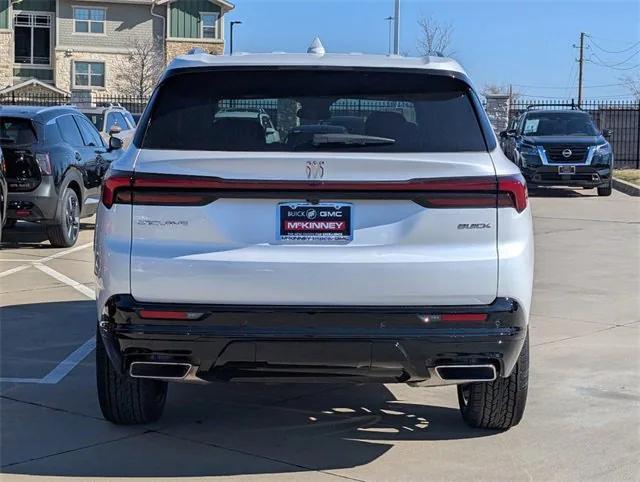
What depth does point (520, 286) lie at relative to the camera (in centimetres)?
446

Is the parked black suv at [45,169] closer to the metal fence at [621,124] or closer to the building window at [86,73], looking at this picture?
the metal fence at [621,124]

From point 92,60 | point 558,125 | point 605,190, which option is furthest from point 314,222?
point 92,60

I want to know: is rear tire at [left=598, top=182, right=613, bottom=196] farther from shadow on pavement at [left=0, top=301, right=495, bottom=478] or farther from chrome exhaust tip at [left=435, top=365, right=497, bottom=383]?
chrome exhaust tip at [left=435, top=365, right=497, bottom=383]

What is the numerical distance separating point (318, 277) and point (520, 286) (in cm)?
92

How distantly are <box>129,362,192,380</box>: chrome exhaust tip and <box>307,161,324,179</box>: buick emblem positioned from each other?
101 cm

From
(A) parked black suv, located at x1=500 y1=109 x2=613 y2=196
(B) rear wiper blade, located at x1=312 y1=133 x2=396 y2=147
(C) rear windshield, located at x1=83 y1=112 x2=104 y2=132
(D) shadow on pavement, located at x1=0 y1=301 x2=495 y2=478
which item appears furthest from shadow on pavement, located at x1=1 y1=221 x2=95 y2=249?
(A) parked black suv, located at x1=500 y1=109 x2=613 y2=196

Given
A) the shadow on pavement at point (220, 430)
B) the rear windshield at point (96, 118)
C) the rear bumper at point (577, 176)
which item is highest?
the rear windshield at point (96, 118)

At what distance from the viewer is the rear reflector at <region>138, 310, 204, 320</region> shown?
4.35 metres

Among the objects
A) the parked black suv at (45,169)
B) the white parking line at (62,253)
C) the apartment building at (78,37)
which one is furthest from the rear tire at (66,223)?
the apartment building at (78,37)

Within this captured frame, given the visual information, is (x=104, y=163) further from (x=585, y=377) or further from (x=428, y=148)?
(x=428, y=148)

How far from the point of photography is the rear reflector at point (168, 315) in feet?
14.3

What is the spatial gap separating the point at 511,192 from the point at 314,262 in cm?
94

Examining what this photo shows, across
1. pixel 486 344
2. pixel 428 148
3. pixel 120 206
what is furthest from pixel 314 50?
pixel 486 344

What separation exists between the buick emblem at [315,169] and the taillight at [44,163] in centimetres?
819
